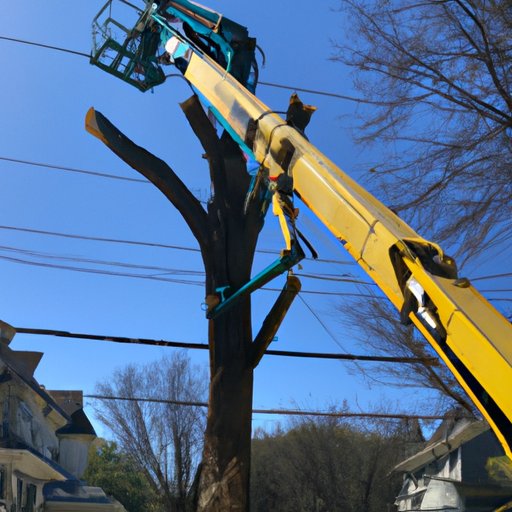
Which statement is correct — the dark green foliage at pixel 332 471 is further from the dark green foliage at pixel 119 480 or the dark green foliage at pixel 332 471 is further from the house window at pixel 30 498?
the house window at pixel 30 498

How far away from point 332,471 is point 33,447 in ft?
61.8

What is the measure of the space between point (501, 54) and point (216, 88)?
3.80 meters

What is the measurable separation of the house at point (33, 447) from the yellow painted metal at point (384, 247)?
9.87 metres

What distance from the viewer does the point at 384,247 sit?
399cm

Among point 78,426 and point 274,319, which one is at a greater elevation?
point 78,426

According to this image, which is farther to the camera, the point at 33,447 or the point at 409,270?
the point at 33,447

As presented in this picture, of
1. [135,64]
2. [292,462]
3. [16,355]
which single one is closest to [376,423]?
[292,462]

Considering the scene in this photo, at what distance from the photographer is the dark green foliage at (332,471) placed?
31297 mm

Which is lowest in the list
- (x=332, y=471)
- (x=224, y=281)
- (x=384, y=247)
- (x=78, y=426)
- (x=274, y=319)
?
(x=384, y=247)

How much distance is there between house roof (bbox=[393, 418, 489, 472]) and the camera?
17.3 m

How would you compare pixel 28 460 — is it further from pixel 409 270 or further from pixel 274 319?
pixel 409 270

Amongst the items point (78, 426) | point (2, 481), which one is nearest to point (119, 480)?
point (78, 426)

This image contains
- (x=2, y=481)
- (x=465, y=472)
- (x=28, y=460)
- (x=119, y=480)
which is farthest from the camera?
(x=119, y=480)

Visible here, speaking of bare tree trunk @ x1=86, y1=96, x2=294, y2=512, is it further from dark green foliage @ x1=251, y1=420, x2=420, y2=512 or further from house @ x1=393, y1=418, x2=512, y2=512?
dark green foliage @ x1=251, y1=420, x2=420, y2=512
